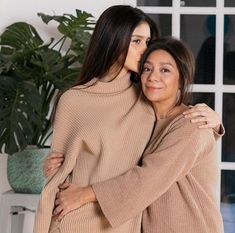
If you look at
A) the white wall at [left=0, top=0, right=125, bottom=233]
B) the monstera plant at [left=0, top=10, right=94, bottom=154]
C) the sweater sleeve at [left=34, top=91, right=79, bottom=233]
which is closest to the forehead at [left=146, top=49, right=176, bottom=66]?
the sweater sleeve at [left=34, top=91, right=79, bottom=233]

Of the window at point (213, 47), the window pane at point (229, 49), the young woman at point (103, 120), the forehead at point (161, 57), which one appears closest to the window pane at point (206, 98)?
the window at point (213, 47)

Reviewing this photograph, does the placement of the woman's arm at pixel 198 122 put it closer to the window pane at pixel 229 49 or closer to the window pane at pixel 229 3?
the window pane at pixel 229 49

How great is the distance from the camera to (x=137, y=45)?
4.67 ft

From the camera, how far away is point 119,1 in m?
2.81

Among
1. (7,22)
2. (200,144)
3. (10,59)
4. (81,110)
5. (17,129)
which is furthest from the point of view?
(7,22)

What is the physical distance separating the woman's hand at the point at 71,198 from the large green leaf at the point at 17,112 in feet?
3.19

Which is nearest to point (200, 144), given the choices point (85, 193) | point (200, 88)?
point (85, 193)

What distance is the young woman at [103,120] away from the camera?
134 cm

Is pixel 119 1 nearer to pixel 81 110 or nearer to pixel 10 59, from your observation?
pixel 10 59

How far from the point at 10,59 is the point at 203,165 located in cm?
140

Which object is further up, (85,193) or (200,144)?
(200,144)

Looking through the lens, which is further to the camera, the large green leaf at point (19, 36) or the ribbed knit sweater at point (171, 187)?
the large green leaf at point (19, 36)

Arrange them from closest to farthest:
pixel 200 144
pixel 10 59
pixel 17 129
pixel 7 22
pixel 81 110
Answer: pixel 200 144 < pixel 81 110 < pixel 17 129 < pixel 10 59 < pixel 7 22

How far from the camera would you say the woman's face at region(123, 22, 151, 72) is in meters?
1.42
